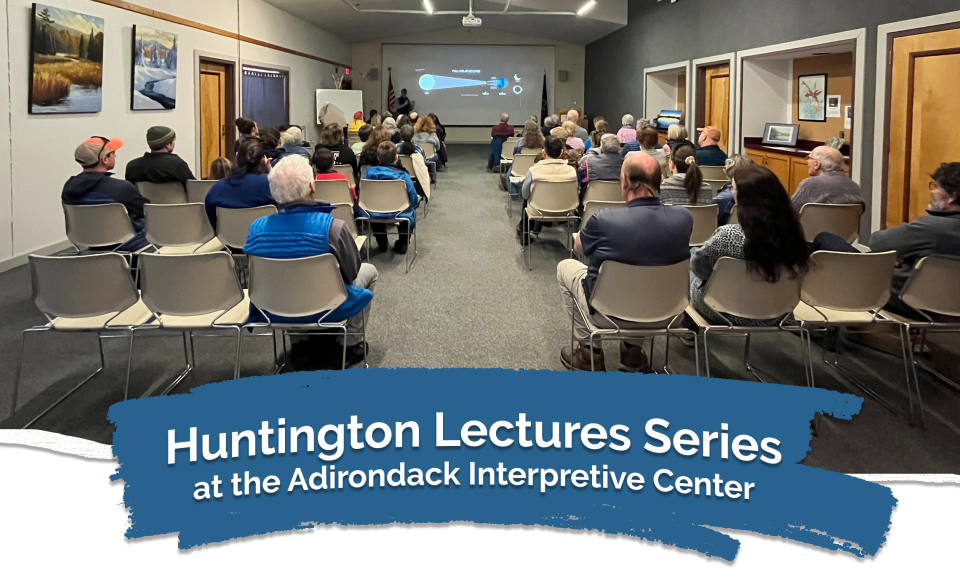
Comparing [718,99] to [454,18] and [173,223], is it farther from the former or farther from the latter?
[454,18]

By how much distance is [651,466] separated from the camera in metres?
1.73

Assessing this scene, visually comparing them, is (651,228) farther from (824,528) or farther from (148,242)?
(148,242)

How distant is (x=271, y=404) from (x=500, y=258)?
17.3 feet

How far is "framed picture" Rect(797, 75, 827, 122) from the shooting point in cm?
953

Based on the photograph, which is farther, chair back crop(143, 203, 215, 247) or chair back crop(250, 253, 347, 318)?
chair back crop(143, 203, 215, 247)

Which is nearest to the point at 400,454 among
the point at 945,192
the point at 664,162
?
the point at 945,192

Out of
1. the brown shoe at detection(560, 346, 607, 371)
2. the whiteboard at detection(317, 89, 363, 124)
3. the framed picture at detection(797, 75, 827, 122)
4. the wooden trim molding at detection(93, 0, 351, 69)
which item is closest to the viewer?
the brown shoe at detection(560, 346, 607, 371)

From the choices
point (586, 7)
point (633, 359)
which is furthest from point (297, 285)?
point (586, 7)

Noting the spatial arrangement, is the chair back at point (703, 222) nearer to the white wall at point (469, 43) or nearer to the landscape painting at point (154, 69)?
the landscape painting at point (154, 69)

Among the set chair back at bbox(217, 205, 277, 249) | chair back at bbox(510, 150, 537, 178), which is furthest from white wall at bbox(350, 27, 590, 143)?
chair back at bbox(217, 205, 277, 249)

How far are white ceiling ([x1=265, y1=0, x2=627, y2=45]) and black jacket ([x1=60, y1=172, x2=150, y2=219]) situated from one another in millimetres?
9207

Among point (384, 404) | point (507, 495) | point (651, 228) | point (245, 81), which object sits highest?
point (245, 81)

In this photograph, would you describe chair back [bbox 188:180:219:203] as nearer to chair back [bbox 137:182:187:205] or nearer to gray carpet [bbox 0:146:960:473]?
chair back [bbox 137:182:187:205]

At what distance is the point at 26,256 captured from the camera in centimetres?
660
